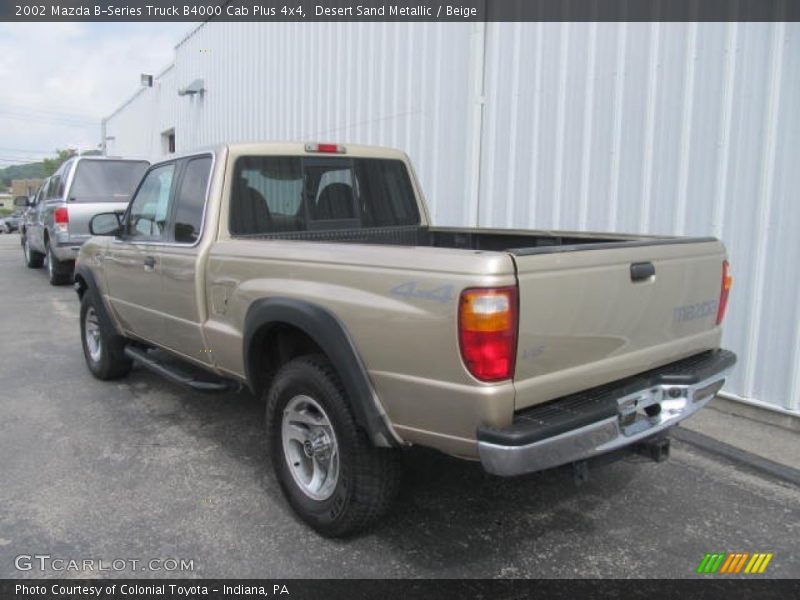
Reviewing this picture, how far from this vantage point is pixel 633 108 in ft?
17.8

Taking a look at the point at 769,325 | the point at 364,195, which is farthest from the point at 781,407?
the point at 364,195

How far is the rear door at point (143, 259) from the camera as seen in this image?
4402 mm

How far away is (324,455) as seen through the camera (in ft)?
10.3

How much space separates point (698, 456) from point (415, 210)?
2524 mm

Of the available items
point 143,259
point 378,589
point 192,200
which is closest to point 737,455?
point 378,589

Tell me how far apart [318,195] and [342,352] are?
1.75 metres

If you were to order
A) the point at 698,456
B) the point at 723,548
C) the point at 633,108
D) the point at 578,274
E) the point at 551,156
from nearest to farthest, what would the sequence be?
1. the point at 578,274
2. the point at 723,548
3. the point at 698,456
4. the point at 633,108
5. the point at 551,156

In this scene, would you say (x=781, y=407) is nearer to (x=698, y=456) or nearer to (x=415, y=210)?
(x=698, y=456)

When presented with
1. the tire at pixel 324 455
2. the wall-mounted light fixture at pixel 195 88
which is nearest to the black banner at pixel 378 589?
the tire at pixel 324 455

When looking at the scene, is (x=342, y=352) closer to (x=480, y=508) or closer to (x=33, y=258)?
(x=480, y=508)

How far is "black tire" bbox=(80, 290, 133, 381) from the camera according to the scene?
5.45m

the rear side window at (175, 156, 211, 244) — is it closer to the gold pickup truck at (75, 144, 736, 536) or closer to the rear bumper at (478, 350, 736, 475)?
the gold pickup truck at (75, 144, 736, 536)

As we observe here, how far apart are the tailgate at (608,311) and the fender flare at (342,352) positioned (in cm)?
59

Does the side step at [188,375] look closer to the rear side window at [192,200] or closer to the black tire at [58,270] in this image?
the rear side window at [192,200]
